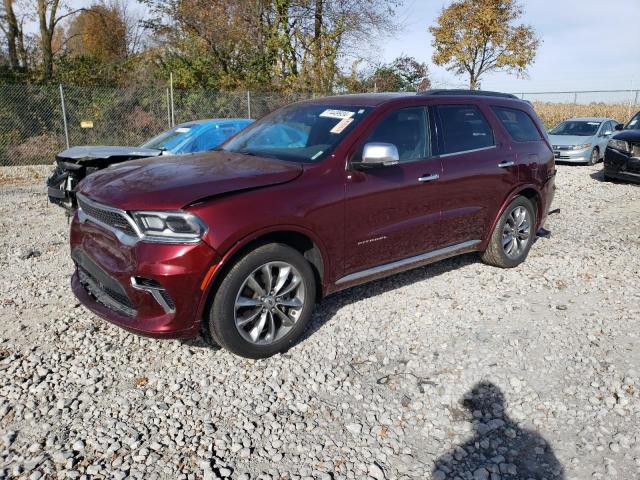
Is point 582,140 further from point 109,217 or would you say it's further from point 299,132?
point 109,217

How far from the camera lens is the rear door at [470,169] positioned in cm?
459

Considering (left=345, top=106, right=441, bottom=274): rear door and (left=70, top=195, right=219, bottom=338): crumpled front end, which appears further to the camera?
(left=345, top=106, right=441, bottom=274): rear door

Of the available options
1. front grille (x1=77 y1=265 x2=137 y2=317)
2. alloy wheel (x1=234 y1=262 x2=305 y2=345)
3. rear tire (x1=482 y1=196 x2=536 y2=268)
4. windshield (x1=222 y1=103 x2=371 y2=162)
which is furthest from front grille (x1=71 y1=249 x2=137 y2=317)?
rear tire (x1=482 y1=196 x2=536 y2=268)

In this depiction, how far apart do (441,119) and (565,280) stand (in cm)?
221

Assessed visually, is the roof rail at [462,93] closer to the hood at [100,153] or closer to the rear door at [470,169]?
the rear door at [470,169]

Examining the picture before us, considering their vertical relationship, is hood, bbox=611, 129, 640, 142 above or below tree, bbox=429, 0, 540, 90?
below

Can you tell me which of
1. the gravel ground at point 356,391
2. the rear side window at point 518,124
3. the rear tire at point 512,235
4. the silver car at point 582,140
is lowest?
the gravel ground at point 356,391

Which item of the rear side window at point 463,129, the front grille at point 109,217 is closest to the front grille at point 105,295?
the front grille at point 109,217

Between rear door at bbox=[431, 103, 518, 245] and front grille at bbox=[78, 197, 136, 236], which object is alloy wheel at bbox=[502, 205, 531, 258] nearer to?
rear door at bbox=[431, 103, 518, 245]

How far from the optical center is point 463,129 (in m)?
4.80

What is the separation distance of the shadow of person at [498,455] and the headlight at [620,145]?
997cm

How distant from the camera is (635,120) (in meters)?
12.5

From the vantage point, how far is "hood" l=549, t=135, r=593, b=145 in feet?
48.2

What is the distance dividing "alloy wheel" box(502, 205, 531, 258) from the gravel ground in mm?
537
